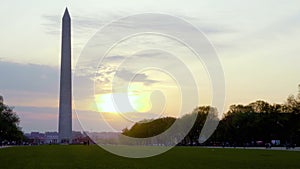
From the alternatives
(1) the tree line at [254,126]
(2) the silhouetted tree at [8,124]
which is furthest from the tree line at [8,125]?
(1) the tree line at [254,126]

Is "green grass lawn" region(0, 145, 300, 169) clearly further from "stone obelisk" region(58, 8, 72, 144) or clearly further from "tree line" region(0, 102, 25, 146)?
"tree line" region(0, 102, 25, 146)

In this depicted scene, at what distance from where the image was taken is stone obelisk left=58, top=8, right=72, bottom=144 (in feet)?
245

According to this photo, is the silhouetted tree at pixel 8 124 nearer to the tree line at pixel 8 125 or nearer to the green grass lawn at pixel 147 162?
the tree line at pixel 8 125

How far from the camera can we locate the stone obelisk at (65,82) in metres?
74.7

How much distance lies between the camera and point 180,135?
114 m

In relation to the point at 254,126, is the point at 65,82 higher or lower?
higher

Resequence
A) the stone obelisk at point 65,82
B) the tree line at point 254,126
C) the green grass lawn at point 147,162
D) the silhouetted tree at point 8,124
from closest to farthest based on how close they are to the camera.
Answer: the green grass lawn at point 147,162 → the stone obelisk at point 65,82 → the tree line at point 254,126 → the silhouetted tree at point 8,124

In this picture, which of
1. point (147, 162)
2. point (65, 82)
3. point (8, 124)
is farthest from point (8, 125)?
point (147, 162)

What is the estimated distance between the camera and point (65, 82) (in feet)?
249

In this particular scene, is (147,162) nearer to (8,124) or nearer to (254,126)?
(254,126)

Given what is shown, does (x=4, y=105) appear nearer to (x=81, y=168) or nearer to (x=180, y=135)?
(x=180, y=135)

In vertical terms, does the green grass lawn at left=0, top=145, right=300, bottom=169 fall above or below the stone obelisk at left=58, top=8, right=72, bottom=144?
below

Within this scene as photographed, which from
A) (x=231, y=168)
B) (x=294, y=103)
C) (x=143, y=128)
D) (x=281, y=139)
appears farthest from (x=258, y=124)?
(x=231, y=168)

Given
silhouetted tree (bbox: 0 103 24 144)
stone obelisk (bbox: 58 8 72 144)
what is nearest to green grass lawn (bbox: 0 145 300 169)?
stone obelisk (bbox: 58 8 72 144)
